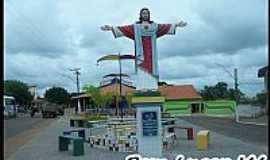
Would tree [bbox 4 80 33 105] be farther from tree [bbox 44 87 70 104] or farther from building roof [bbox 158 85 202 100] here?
building roof [bbox 158 85 202 100]

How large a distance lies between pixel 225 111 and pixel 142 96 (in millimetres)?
60233

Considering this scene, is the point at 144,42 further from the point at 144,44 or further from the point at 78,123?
the point at 78,123

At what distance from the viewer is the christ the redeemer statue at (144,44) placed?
1135 centimetres

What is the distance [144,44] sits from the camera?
11.4 meters

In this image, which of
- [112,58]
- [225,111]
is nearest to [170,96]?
[225,111]

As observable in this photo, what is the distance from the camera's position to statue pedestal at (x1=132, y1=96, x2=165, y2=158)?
11172 mm

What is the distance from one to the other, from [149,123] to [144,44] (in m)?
1.69

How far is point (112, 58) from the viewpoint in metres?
15.0

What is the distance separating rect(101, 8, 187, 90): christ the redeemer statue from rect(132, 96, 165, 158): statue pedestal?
347 millimetres

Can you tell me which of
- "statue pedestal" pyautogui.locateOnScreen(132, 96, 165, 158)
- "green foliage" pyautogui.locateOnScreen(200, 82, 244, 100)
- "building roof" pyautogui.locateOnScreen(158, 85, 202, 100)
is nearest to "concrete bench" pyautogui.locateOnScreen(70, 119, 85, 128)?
"statue pedestal" pyautogui.locateOnScreen(132, 96, 165, 158)

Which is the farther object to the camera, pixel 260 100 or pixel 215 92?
pixel 215 92

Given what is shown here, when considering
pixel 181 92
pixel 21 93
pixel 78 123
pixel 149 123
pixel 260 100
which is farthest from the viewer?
pixel 21 93

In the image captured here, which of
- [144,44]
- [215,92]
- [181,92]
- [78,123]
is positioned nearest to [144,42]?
[144,44]

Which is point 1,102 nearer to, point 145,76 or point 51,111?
point 145,76
